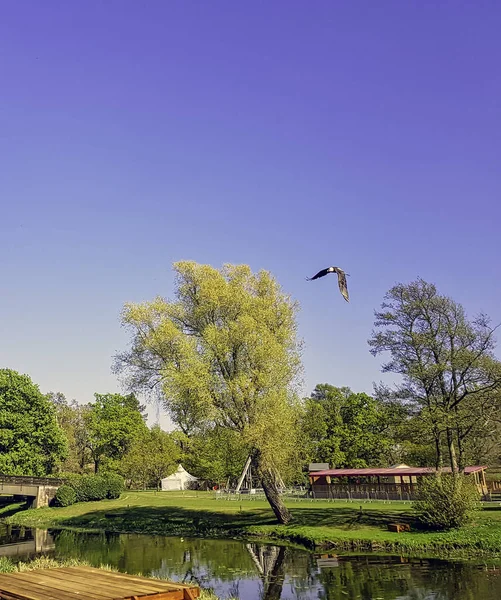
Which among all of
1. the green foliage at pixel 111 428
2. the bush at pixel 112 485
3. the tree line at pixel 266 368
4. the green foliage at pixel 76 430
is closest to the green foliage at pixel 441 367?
the tree line at pixel 266 368

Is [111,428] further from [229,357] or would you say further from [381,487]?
[229,357]

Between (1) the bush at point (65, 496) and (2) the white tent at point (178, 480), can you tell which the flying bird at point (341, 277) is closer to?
(1) the bush at point (65, 496)

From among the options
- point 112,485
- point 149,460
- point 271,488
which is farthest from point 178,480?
point 271,488

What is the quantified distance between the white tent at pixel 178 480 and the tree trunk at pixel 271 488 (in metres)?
41.4

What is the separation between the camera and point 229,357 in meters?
38.6

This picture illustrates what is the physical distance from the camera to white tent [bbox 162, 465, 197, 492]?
78500 mm

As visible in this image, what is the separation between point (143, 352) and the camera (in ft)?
130

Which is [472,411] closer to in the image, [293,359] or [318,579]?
[293,359]

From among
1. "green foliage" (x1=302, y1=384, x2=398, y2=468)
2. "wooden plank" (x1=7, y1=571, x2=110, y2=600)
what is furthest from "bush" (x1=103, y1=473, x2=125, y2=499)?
"wooden plank" (x1=7, y1=571, x2=110, y2=600)

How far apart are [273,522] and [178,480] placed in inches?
1658

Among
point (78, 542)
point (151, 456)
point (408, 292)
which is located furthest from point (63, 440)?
point (408, 292)

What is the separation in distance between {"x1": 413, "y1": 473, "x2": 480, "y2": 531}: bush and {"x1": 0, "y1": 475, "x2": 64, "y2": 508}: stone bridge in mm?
45236

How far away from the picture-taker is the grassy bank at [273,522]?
99.0ft

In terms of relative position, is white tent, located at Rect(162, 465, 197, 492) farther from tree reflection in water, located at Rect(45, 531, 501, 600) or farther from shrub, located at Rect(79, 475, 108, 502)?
tree reflection in water, located at Rect(45, 531, 501, 600)
